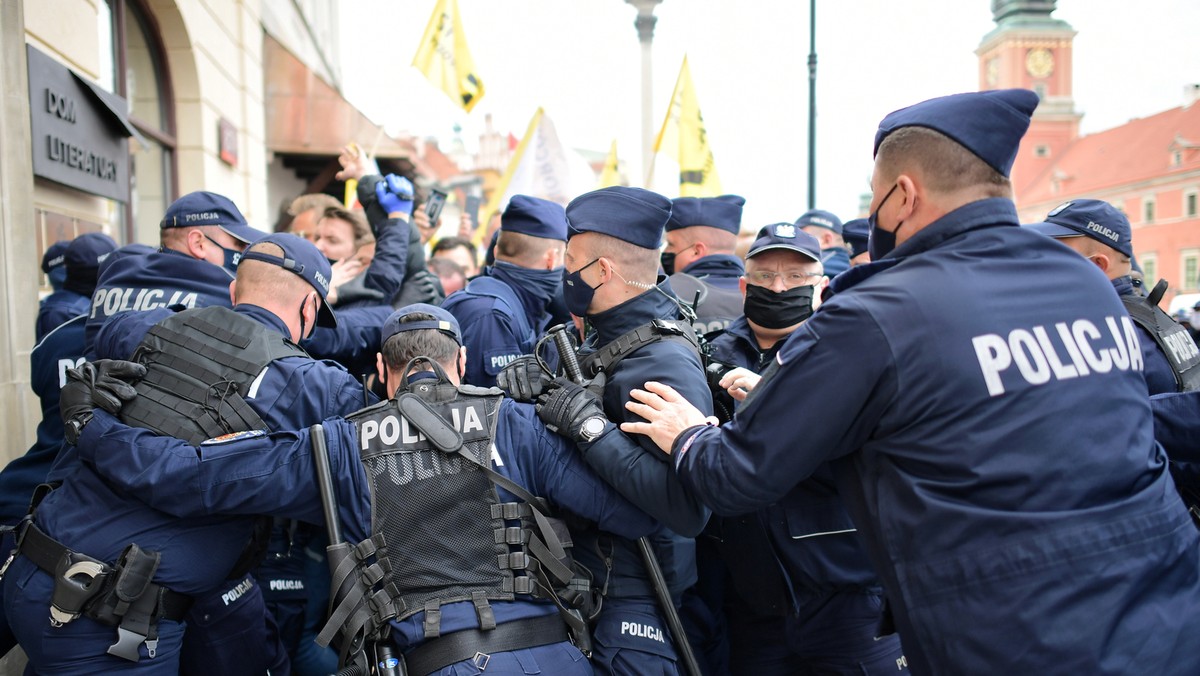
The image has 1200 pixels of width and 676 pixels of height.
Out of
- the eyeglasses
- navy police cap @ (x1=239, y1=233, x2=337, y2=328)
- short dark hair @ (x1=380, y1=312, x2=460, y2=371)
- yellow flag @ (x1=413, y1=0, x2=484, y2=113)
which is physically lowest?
short dark hair @ (x1=380, y1=312, x2=460, y2=371)

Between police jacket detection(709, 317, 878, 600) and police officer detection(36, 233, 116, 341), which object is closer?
police jacket detection(709, 317, 878, 600)

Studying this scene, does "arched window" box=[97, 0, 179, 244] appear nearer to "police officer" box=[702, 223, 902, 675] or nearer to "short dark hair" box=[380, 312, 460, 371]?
"short dark hair" box=[380, 312, 460, 371]

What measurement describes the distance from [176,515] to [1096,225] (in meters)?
4.09

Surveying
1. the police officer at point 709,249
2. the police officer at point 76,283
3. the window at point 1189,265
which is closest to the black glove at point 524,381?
the police officer at point 709,249

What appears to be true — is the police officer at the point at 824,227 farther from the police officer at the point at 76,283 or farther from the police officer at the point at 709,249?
the police officer at the point at 76,283

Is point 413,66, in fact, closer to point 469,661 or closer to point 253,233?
point 253,233

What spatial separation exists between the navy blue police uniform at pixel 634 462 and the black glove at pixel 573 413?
1.7 inches

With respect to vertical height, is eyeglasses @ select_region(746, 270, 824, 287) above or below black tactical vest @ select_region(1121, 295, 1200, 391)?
above

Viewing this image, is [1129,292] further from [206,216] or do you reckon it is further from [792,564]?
[206,216]

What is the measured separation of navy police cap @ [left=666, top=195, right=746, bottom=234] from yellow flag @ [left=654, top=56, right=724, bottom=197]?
4.86 m

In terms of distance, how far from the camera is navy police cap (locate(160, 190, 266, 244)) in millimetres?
3861

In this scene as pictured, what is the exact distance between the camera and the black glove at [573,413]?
2627mm

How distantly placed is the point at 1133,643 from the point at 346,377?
2588 millimetres

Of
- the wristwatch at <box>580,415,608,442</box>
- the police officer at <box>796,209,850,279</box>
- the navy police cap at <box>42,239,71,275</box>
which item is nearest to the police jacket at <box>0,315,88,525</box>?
the navy police cap at <box>42,239,71,275</box>
